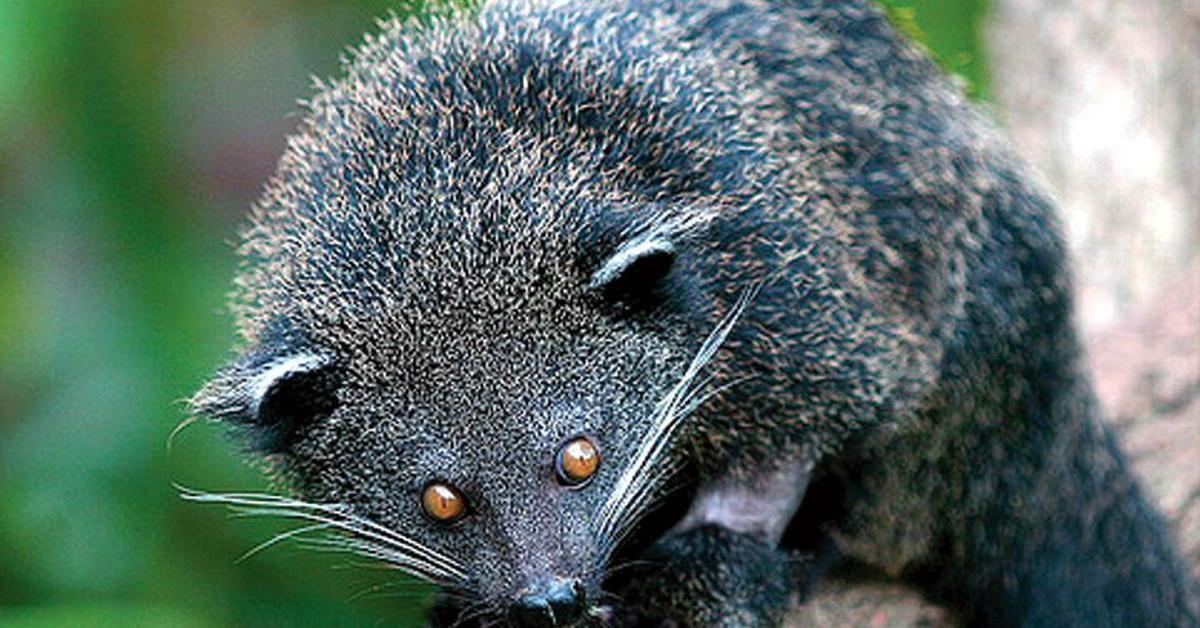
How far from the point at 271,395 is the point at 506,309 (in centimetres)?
65

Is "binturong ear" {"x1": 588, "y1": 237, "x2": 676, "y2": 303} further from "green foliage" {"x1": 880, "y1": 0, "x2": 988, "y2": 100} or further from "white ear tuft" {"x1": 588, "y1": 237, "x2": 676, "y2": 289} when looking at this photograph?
"green foliage" {"x1": 880, "y1": 0, "x2": 988, "y2": 100}

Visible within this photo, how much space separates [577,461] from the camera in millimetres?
4320

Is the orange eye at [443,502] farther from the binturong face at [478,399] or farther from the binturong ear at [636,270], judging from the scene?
the binturong ear at [636,270]

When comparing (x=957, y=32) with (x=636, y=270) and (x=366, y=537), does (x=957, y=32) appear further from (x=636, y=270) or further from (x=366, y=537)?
(x=366, y=537)

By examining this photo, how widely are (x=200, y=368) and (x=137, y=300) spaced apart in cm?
→ 54

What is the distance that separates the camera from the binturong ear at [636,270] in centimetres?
437

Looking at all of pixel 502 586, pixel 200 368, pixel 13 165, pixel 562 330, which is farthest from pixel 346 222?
pixel 13 165

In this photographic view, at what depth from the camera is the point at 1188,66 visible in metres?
7.78

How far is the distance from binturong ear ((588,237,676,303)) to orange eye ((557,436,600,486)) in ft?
1.33

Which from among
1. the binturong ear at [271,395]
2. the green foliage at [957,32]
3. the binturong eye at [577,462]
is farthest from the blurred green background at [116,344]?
the binturong eye at [577,462]

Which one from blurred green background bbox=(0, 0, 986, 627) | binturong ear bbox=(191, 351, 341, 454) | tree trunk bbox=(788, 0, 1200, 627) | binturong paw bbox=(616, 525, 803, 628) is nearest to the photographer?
binturong ear bbox=(191, 351, 341, 454)

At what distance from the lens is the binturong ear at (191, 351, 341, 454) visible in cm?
435

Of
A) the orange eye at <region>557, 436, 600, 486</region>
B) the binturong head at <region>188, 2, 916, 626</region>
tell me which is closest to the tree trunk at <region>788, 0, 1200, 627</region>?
the binturong head at <region>188, 2, 916, 626</region>

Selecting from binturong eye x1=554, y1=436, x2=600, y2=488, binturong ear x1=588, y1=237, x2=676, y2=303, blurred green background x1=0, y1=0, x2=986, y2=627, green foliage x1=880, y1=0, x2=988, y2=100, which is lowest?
blurred green background x1=0, y1=0, x2=986, y2=627
